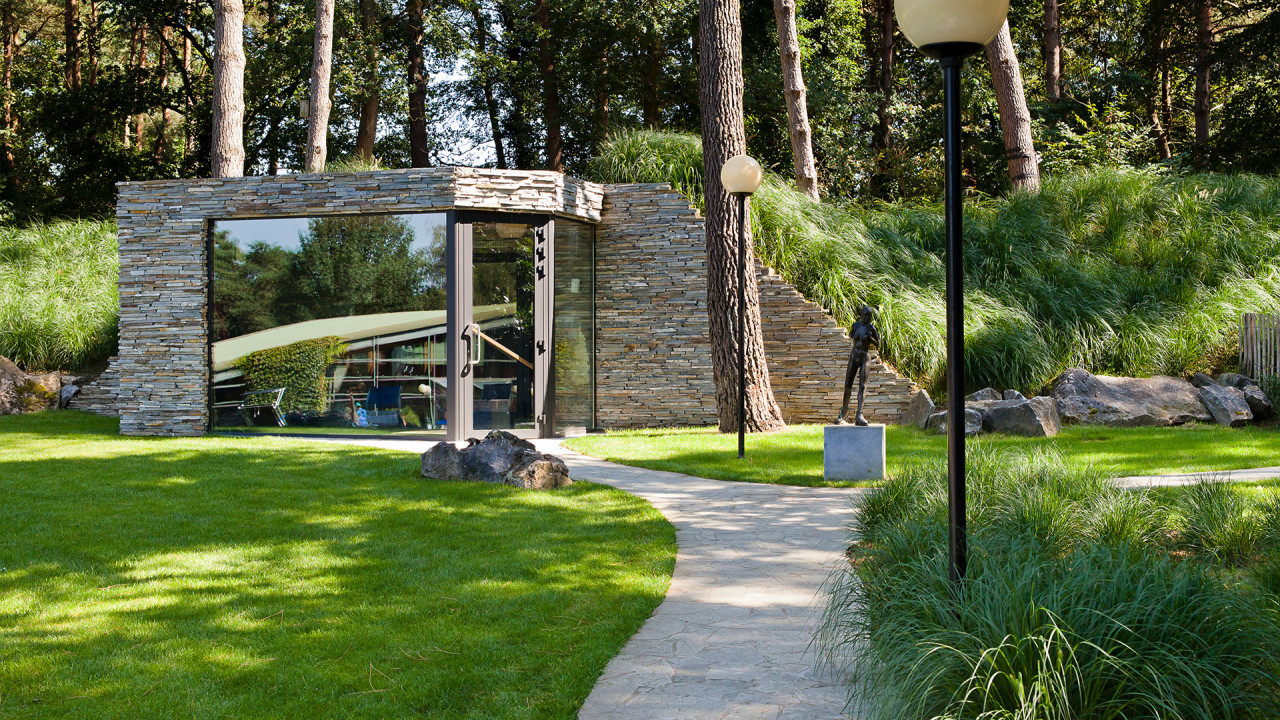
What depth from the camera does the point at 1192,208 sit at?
1311 cm

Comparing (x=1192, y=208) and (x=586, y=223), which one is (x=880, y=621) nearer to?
(x=586, y=223)

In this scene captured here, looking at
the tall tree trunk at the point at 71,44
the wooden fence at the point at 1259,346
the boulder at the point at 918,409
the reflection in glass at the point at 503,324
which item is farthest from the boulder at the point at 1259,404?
the tall tree trunk at the point at 71,44

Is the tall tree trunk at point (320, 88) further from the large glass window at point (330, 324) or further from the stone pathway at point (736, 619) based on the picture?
the stone pathway at point (736, 619)

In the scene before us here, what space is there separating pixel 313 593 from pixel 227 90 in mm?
10828

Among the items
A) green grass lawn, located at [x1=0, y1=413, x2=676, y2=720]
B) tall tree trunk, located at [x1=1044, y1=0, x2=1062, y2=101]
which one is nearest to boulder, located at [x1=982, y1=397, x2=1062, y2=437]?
green grass lawn, located at [x1=0, y1=413, x2=676, y2=720]

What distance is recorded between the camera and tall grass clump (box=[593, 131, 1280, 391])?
36.2ft

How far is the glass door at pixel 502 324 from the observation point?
1021cm

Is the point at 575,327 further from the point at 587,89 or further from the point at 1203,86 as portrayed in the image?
the point at 1203,86

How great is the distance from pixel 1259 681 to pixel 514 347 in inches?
352

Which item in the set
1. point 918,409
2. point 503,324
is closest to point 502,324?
point 503,324

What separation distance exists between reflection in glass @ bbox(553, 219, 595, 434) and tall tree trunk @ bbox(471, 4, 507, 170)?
393 inches

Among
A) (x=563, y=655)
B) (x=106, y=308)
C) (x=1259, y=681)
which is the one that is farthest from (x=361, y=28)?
(x=1259, y=681)

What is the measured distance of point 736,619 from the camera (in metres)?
3.81

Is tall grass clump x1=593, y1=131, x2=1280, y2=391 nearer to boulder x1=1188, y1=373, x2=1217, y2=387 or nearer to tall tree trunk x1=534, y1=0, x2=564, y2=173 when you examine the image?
boulder x1=1188, y1=373, x2=1217, y2=387
